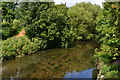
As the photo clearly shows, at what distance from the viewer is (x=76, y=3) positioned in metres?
33.2

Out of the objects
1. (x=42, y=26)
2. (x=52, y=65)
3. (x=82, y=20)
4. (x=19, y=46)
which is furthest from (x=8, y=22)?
(x=52, y=65)

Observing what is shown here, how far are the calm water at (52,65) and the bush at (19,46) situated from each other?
29.1 inches

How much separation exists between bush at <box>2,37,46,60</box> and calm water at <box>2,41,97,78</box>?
0.74 metres

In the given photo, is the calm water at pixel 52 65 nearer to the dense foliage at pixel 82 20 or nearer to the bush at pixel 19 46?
the bush at pixel 19 46

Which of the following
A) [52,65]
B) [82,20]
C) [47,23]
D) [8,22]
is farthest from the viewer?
[82,20]

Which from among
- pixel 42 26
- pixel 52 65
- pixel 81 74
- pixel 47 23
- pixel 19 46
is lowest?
pixel 81 74

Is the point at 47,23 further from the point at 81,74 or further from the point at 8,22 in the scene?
the point at 81,74

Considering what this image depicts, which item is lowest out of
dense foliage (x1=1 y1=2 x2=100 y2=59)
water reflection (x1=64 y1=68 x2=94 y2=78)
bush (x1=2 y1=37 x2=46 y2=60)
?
water reflection (x1=64 y1=68 x2=94 y2=78)

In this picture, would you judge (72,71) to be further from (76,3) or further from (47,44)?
(76,3)

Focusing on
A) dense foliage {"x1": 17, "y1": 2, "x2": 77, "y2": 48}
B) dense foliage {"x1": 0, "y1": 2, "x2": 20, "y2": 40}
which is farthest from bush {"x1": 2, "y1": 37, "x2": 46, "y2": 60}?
dense foliage {"x1": 0, "y1": 2, "x2": 20, "y2": 40}

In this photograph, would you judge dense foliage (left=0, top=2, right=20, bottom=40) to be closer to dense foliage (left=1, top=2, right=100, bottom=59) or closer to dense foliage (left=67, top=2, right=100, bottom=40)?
dense foliage (left=1, top=2, right=100, bottom=59)

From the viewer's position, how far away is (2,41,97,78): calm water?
52.3 feet

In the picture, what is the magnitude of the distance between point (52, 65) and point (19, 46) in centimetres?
611

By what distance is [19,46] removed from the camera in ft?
72.3
